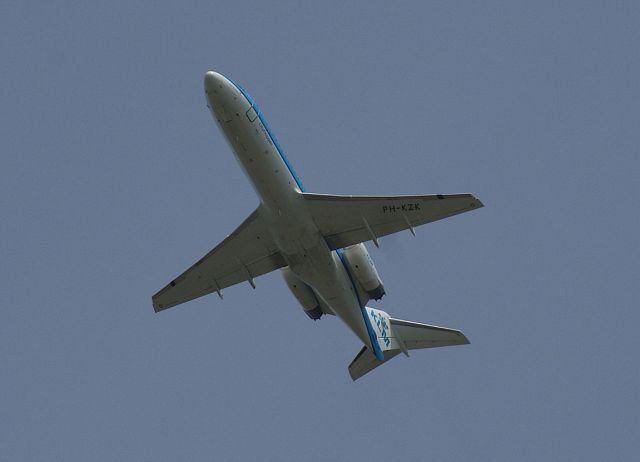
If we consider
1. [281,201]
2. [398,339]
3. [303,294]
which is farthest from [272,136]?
[398,339]

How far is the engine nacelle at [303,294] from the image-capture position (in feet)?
165

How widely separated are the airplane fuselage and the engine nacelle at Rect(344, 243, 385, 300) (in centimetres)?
42

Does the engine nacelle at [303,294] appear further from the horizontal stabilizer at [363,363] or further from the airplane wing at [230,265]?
the horizontal stabilizer at [363,363]

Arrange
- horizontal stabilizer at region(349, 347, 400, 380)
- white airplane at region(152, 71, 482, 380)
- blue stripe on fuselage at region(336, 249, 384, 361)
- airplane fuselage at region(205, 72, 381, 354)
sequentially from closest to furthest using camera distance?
1. airplane fuselage at region(205, 72, 381, 354)
2. white airplane at region(152, 71, 482, 380)
3. blue stripe on fuselage at region(336, 249, 384, 361)
4. horizontal stabilizer at region(349, 347, 400, 380)

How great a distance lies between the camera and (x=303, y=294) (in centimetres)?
5100

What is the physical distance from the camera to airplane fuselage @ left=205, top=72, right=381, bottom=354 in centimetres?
4316

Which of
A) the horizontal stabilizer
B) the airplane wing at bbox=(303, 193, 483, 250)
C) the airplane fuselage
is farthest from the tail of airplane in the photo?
the airplane wing at bbox=(303, 193, 483, 250)

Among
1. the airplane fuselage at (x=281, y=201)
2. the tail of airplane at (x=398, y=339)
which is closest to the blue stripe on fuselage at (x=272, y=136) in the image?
the airplane fuselage at (x=281, y=201)

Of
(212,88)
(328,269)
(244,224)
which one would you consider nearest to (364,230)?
(328,269)

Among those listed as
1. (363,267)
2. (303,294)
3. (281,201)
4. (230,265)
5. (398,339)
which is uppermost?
(281,201)

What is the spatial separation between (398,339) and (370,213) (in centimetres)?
1112

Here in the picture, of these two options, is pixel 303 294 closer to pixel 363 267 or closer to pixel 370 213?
pixel 363 267

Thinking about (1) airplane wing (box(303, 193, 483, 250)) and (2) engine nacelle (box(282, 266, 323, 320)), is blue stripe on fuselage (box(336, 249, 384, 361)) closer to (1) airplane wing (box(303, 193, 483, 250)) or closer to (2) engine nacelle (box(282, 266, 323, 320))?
(1) airplane wing (box(303, 193, 483, 250))

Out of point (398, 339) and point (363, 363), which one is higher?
point (398, 339)
